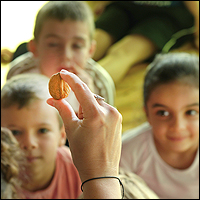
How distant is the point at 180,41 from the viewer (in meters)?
1.35

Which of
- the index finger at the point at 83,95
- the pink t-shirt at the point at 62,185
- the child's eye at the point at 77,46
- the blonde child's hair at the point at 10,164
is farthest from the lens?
the child's eye at the point at 77,46

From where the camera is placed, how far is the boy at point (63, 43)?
943 mm

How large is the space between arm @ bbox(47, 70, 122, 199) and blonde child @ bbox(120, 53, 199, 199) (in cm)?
46

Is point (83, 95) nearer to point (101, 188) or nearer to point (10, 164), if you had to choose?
point (101, 188)

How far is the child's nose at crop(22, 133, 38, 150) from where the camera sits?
65cm

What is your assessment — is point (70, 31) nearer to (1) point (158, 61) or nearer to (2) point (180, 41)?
(1) point (158, 61)

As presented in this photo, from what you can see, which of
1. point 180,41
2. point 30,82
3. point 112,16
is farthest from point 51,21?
point 180,41

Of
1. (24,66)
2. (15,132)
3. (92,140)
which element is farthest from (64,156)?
(92,140)

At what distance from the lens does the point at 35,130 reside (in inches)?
26.1

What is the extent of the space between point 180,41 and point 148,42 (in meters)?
0.17

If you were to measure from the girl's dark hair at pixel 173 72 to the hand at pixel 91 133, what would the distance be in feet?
1.62

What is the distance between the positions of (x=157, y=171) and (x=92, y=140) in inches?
23.3

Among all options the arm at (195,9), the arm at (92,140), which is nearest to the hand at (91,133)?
the arm at (92,140)

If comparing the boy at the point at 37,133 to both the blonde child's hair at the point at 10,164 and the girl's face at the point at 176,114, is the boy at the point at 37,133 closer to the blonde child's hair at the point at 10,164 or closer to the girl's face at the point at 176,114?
the blonde child's hair at the point at 10,164
